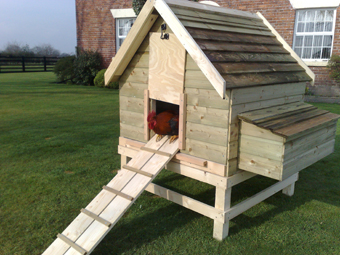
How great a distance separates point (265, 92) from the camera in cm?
357

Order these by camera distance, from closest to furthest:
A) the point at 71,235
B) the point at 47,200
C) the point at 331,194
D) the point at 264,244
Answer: the point at 71,235, the point at 264,244, the point at 47,200, the point at 331,194

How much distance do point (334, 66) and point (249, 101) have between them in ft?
31.3

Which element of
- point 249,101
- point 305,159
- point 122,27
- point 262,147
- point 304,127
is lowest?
point 305,159

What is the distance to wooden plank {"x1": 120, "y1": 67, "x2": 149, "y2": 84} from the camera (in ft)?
12.7

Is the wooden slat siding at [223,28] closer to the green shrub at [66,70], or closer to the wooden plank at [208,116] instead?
the wooden plank at [208,116]

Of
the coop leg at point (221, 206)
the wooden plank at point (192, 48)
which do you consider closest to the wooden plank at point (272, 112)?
the wooden plank at point (192, 48)

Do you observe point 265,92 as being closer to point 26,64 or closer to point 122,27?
point 122,27

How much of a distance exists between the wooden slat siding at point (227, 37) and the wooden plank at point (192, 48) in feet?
0.55

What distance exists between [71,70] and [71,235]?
611 inches

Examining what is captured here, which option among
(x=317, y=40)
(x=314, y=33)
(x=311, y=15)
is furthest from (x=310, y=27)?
(x=317, y=40)

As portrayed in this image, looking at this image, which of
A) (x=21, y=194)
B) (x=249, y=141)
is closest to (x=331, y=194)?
(x=249, y=141)

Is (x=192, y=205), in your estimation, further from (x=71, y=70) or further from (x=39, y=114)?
(x=71, y=70)

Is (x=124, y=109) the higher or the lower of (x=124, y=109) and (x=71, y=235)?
the higher

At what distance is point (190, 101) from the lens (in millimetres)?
3438
